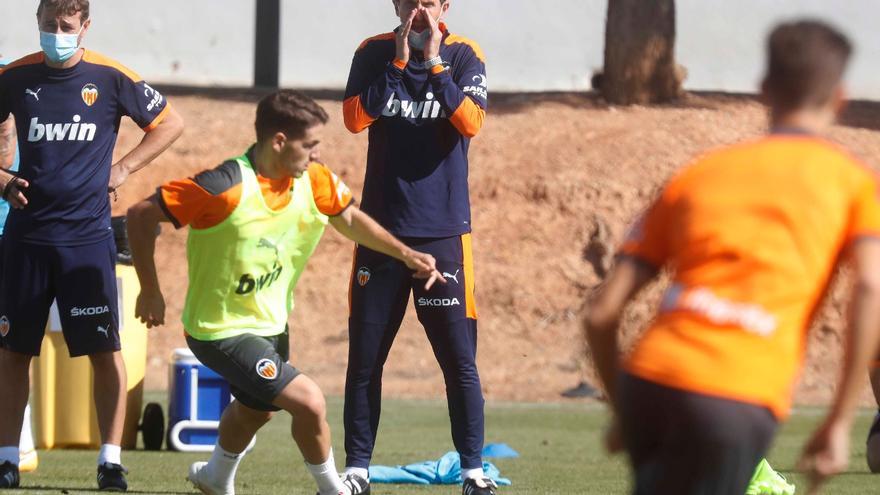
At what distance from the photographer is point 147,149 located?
7.66 m

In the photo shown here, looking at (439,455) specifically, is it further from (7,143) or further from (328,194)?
(328,194)

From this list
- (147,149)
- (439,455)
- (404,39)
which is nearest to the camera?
(404,39)

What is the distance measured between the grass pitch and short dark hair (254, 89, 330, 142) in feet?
6.10

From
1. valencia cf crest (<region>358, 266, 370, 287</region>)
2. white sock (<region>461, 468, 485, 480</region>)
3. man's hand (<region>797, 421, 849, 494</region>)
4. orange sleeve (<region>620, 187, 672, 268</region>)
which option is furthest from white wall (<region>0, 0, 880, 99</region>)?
man's hand (<region>797, 421, 849, 494</region>)

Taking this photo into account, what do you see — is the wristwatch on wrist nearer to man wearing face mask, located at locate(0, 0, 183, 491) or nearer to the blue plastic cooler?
man wearing face mask, located at locate(0, 0, 183, 491)

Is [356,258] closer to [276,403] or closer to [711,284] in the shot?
[276,403]

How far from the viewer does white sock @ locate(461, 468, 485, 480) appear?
701 cm

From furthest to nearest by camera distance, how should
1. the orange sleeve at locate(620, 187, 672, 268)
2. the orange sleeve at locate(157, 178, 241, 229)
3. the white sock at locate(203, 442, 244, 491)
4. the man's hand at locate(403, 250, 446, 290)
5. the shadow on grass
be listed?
the shadow on grass, the white sock at locate(203, 442, 244, 491), the man's hand at locate(403, 250, 446, 290), the orange sleeve at locate(157, 178, 241, 229), the orange sleeve at locate(620, 187, 672, 268)

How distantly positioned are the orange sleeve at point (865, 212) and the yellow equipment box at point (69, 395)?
719 centimetres

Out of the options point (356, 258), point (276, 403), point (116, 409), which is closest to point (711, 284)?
point (276, 403)

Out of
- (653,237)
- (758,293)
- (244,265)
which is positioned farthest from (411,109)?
(758,293)

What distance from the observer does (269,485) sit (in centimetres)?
767

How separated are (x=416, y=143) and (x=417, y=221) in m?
0.36

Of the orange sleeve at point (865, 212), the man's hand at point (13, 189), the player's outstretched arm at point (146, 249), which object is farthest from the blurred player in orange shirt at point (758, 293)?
Answer: the man's hand at point (13, 189)
